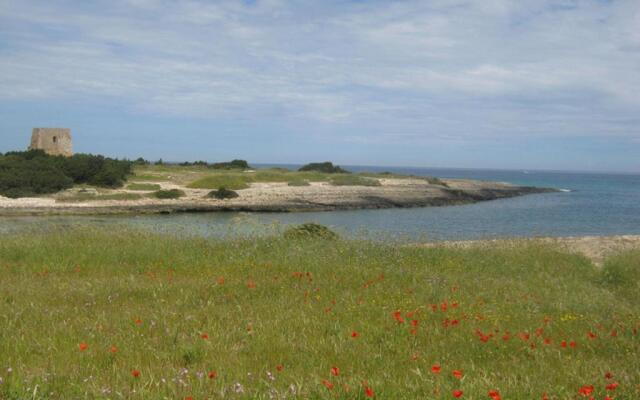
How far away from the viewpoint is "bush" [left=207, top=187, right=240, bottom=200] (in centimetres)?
5052

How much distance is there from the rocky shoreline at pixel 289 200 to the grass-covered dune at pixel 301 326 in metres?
32.4

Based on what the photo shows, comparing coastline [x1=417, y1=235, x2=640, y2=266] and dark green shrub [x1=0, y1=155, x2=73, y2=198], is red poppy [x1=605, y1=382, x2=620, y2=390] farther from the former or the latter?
dark green shrub [x1=0, y1=155, x2=73, y2=198]

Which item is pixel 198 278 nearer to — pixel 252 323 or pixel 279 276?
pixel 279 276

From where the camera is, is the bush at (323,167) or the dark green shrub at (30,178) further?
the bush at (323,167)

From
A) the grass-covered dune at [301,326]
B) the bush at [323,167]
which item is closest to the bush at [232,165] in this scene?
the bush at [323,167]

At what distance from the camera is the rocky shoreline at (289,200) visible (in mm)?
42531

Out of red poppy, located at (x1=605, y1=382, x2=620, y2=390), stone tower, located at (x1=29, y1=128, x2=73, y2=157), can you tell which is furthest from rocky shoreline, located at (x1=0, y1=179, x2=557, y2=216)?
red poppy, located at (x1=605, y1=382, x2=620, y2=390)

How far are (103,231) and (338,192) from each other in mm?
45101

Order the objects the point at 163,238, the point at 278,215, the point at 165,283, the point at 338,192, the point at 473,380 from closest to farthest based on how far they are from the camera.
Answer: the point at 473,380
the point at 165,283
the point at 163,238
the point at 278,215
the point at 338,192

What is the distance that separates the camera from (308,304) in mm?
7531

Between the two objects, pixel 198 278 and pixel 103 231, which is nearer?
pixel 198 278

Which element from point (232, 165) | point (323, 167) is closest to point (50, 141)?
point (232, 165)

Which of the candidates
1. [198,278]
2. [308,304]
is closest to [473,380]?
[308,304]

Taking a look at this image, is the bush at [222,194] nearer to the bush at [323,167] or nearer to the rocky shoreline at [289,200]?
the rocky shoreline at [289,200]
